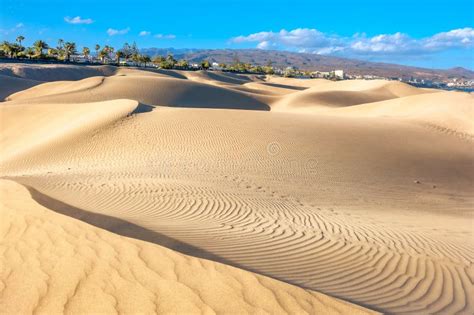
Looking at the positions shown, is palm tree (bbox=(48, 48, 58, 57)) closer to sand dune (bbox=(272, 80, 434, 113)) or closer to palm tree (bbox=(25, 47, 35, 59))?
palm tree (bbox=(25, 47, 35, 59))

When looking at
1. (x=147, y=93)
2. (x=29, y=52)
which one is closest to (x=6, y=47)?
(x=29, y=52)

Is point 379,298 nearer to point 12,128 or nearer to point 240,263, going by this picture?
point 240,263

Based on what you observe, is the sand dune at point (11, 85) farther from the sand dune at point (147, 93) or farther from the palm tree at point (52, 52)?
the palm tree at point (52, 52)

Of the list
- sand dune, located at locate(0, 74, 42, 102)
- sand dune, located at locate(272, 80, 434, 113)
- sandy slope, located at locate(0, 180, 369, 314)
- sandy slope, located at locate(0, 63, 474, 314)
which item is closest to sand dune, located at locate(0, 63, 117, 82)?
sand dune, located at locate(0, 74, 42, 102)

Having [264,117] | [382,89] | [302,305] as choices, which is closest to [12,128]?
[264,117]

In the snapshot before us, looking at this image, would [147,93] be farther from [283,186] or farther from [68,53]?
[68,53]
